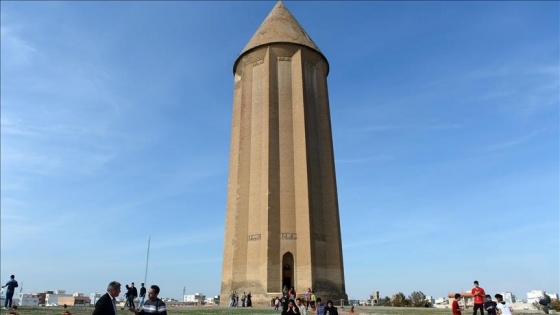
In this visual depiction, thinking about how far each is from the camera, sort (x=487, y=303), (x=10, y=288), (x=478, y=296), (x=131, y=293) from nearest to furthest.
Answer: (x=487, y=303) < (x=478, y=296) < (x=10, y=288) < (x=131, y=293)

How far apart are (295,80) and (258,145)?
4.48 m

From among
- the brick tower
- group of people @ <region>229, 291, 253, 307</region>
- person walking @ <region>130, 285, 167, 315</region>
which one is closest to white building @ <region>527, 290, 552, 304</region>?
the brick tower

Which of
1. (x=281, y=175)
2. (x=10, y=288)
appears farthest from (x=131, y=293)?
(x=281, y=175)

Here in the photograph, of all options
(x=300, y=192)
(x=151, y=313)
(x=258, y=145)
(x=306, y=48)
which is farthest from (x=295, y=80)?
(x=151, y=313)

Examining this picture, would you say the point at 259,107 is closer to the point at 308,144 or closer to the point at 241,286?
the point at 308,144

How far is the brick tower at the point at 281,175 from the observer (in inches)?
888

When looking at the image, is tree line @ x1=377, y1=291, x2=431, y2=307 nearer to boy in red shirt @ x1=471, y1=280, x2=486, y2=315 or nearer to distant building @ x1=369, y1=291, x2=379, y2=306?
distant building @ x1=369, y1=291, x2=379, y2=306

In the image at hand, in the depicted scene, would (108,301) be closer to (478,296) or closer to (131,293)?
(478,296)

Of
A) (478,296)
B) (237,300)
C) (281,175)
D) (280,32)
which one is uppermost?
(280,32)

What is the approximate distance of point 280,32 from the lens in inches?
1083

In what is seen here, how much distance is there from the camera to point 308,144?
24922 millimetres

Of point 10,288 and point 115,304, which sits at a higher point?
point 10,288

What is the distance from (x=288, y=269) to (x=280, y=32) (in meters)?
13.9

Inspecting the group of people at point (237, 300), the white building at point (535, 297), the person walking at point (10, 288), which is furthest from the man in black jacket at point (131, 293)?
the white building at point (535, 297)
